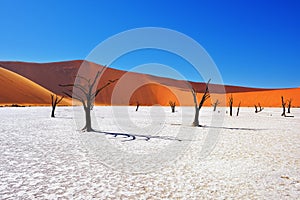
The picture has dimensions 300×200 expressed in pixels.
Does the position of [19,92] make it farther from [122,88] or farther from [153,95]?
[153,95]

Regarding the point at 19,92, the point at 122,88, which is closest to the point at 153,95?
the point at 122,88

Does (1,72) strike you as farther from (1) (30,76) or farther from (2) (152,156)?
(2) (152,156)

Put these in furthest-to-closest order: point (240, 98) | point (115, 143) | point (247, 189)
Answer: point (240, 98) < point (115, 143) < point (247, 189)

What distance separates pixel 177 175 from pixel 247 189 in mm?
1808

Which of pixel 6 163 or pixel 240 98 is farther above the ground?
pixel 240 98

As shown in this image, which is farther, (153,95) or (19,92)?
(153,95)

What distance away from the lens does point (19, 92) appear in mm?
62031

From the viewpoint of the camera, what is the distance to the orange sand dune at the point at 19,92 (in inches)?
2277

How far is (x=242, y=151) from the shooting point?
9922 mm

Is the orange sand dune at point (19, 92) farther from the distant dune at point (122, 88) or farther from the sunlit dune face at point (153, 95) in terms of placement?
the sunlit dune face at point (153, 95)

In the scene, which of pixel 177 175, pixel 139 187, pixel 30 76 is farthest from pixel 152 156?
pixel 30 76

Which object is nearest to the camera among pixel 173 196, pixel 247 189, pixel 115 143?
pixel 173 196

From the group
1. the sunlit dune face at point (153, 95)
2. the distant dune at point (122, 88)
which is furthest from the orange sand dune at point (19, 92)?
the sunlit dune face at point (153, 95)

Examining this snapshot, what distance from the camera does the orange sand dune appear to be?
5784 cm
